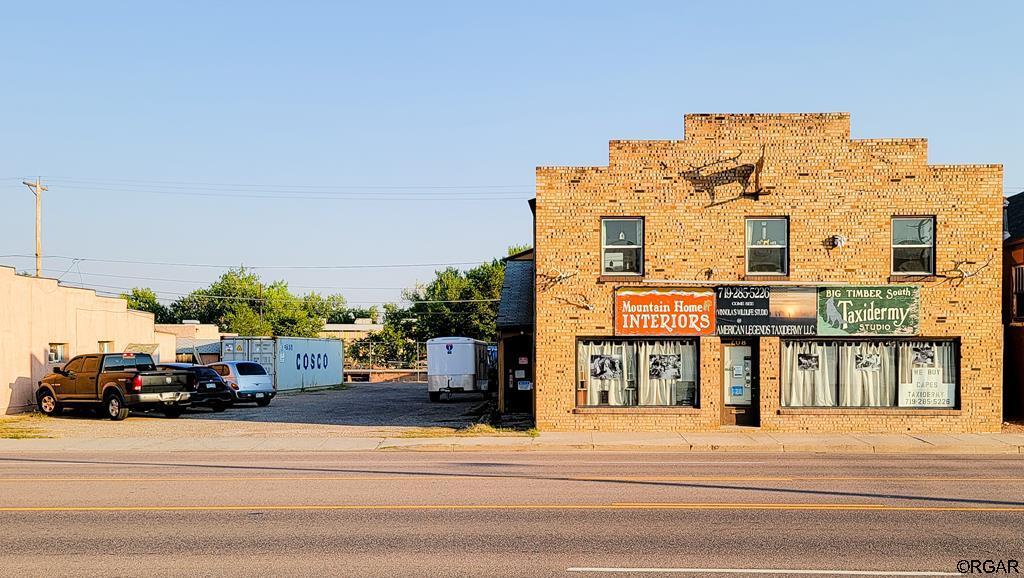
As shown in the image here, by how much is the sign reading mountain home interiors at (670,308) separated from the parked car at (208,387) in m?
15.4

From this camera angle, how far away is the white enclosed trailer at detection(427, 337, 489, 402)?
Answer: 3884 centimetres

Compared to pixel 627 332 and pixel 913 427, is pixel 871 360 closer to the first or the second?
pixel 913 427

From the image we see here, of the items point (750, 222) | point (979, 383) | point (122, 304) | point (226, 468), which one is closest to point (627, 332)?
point (750, 222)

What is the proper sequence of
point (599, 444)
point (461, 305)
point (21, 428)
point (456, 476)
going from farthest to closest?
1. point (461, 305)
2. point (21, 428)
3. point (599, 444)
4. point (456, 476)

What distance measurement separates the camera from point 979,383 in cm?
2347

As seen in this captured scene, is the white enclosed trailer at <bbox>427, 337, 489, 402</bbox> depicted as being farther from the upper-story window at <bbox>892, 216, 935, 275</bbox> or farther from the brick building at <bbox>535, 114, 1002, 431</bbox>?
the upper-story window at <bbox>892, 216, 935, 275</bbox>

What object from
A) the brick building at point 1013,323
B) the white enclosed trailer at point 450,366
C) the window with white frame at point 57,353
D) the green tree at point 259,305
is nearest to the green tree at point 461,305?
the green tree at point 259,305

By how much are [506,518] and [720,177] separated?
566 inches

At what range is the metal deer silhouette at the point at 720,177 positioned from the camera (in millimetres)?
23469

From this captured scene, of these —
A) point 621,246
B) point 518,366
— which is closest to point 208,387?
point 518,366

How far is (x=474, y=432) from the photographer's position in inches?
931

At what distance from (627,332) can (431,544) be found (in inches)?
569

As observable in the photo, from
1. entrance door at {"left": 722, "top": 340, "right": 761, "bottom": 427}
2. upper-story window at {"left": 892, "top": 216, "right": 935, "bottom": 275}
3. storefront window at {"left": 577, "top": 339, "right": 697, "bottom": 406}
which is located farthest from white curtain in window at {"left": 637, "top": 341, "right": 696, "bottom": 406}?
upper-story window at {"left": 892, "top": 216, "right": 935, "bottom": 275}

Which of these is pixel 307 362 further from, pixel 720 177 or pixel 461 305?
pixel 461 305
